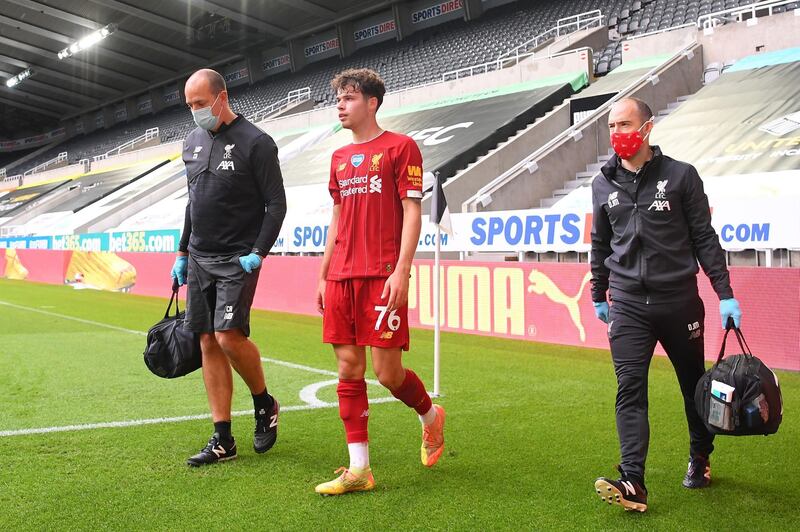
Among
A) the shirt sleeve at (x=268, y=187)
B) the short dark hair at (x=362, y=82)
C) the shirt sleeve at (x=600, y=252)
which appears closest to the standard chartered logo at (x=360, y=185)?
the short dark hair at (x=362, y=82)

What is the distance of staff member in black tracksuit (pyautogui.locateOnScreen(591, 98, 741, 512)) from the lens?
11.5ft

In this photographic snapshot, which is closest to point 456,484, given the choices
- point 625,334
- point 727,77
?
point 625,334

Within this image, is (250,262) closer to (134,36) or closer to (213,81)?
(213,81)

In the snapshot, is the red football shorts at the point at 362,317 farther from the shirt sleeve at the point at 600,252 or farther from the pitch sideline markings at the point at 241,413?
the pitch sideline markings at the point at 241,413

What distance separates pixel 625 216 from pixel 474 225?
822 cm

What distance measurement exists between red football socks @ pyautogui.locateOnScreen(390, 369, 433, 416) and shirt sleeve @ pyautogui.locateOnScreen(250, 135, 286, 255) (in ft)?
3.36

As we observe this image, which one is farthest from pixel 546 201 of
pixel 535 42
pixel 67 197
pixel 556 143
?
pixel 67 197

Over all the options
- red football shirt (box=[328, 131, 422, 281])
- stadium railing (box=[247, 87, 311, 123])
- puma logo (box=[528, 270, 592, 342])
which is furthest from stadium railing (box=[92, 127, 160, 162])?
red football shirt (box=[328, 131, 422, 281])

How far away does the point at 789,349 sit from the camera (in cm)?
731

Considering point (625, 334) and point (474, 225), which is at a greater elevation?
point (474, 225)

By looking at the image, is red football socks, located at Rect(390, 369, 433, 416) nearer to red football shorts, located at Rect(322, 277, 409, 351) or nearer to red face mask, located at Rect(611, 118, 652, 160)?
red football shorts, located at Rect(322, 277, 409, 351)

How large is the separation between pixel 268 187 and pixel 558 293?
5728mm

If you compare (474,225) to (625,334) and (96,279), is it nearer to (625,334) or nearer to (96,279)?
(625,334)

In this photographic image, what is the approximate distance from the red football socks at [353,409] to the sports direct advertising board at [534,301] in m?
1.56
